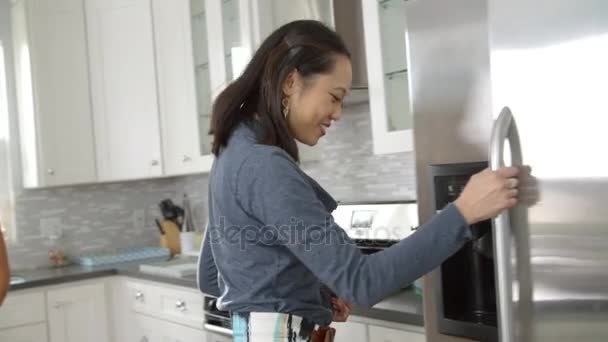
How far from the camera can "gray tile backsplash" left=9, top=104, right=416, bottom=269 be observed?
282cm

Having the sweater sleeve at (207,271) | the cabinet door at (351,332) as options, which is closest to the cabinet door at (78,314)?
the cabinet door at (351,332)

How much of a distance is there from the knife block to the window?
0.79m

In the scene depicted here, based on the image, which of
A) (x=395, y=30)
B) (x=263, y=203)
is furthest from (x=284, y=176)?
(x=395, y=30)

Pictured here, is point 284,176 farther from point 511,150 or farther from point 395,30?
point 395,30

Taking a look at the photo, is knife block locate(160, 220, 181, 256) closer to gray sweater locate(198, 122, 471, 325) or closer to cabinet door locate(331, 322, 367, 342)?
cabinet door locate(331, 322, 367, 342)

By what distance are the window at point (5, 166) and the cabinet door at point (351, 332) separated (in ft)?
7.58

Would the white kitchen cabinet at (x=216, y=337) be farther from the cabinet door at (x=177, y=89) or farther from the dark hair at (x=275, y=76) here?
the dark hair at (x=275, y=76)

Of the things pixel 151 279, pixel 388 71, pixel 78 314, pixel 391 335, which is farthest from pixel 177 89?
pixel 391 335

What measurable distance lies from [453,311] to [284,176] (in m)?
0.58

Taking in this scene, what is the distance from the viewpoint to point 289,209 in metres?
1.11

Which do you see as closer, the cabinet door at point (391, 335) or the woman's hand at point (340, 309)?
the woman's hand at point (340, 309)

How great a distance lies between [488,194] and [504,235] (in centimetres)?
13

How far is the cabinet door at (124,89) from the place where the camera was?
348cm

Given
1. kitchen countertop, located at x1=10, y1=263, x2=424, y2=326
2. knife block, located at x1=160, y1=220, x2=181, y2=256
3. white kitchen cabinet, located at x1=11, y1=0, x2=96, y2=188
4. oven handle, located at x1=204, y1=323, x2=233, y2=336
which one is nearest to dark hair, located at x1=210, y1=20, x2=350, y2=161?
kitchen countertop, located at x1=10, y1=263, x2=424, y2=326
